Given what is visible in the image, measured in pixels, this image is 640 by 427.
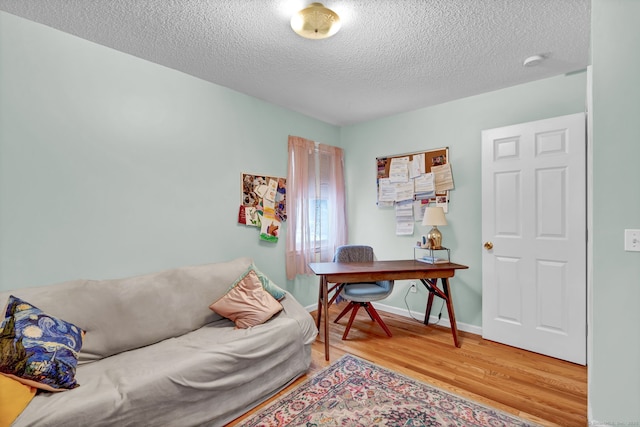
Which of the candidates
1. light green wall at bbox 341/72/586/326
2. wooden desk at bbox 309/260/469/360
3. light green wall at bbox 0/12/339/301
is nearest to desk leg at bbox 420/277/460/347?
wooden desk at bbox 309/260/469/360

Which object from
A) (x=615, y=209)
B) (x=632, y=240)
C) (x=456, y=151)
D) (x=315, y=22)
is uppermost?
(x=315, y=22)

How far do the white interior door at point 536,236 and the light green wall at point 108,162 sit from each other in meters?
2.39

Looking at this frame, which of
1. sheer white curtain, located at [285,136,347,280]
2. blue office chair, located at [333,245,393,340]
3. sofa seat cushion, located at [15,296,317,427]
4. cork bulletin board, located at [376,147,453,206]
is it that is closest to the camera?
sofa seat cushion, located at [15,296,317,427]

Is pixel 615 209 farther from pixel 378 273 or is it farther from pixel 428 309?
pixel 428 309

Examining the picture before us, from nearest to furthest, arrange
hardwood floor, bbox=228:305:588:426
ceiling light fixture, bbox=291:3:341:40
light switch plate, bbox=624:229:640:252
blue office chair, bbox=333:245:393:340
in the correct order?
1. light switch plate, bbox=624:229:640:252
2. ceiling light fixture, bbox=291:3:341:40
3. hardwood floor, bbox=228:305:588:426
4. blue office chair, bbox=333:245:393:340

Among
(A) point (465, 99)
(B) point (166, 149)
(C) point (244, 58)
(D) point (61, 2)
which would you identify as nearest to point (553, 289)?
(A) point (465, 99)

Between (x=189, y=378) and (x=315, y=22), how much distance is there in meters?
2.16

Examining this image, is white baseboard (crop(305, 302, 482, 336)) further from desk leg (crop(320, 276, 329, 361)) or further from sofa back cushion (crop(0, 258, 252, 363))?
sofa back cushion (crop(0, 258, 252, 363))

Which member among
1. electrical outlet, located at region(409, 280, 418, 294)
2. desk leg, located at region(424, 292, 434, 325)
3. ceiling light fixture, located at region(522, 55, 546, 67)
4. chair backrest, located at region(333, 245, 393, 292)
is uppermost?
ceiling light fixture, located at region(522, 55, 546, 67)

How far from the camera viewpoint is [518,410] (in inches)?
70.8

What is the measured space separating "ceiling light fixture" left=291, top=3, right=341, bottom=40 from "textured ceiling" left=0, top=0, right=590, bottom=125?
0.05 metres

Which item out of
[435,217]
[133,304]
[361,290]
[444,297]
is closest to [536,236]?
[435,217]

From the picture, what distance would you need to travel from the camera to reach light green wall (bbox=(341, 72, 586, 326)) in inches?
105

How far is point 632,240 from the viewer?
1.42 m
